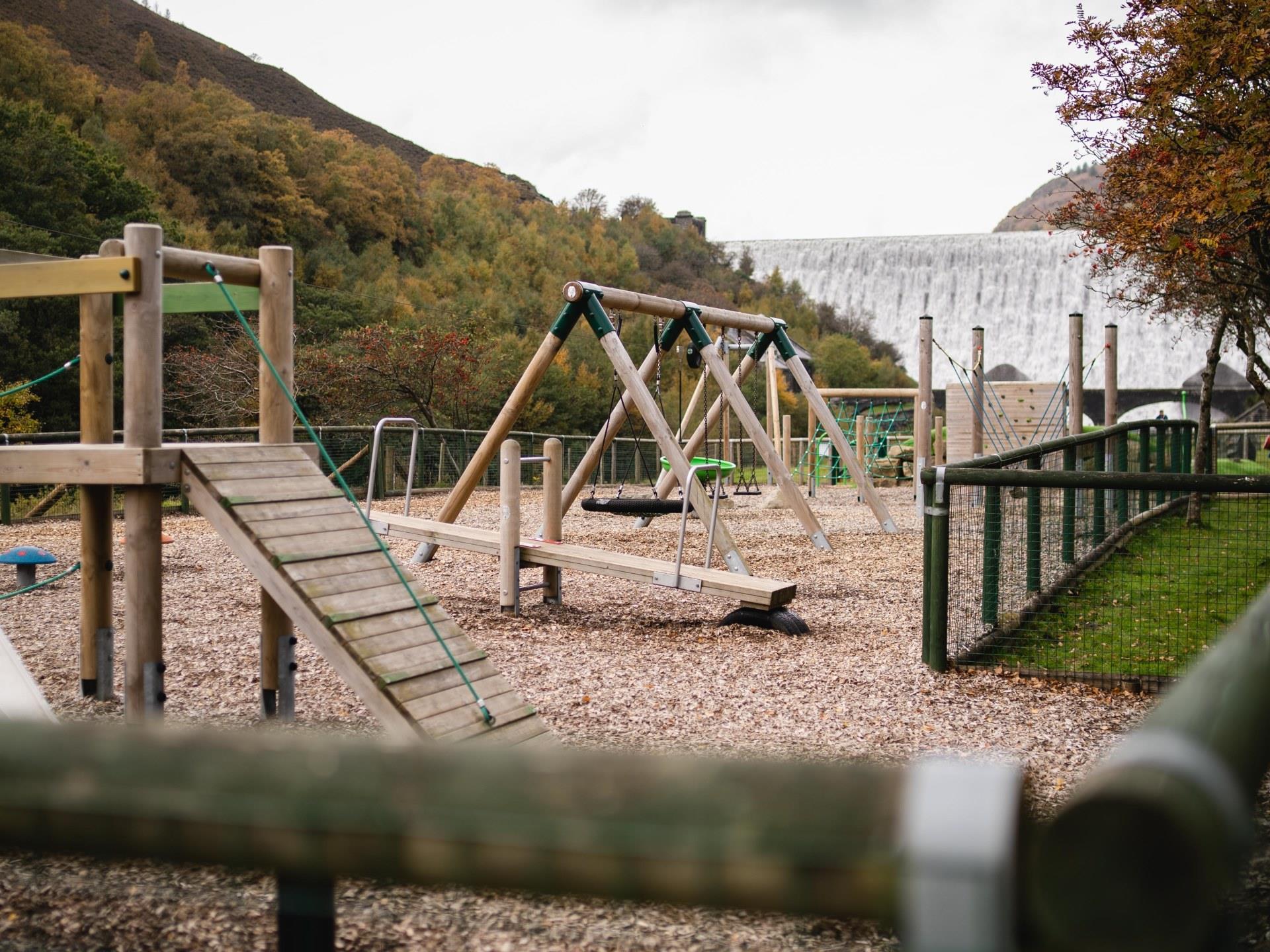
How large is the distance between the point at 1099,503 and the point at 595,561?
4.88m

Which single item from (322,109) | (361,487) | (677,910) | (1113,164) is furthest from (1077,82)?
(322,109)

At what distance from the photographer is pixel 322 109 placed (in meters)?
79.1

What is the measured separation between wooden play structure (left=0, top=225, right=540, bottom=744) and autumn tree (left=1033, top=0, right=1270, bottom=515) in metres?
5.65

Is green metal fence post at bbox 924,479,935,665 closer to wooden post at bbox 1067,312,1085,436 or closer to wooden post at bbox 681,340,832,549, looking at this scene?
wooden post at bbox 681,340,832,549

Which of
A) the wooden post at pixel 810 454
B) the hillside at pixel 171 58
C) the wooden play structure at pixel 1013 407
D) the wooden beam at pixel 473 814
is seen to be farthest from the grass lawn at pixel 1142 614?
the hillside at pixel 171 58

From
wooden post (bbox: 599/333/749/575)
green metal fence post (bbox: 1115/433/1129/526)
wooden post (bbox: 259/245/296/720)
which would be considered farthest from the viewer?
green metal fence post (bbox: 1115/433/1129/526)

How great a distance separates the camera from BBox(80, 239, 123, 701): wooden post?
522 centimetres

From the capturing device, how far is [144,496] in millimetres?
4777

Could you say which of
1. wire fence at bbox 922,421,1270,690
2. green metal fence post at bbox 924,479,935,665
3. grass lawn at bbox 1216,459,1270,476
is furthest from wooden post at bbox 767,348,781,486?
green metal fence post at bbox 924,479,935,665

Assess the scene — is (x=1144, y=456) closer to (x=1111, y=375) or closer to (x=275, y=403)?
(x=1111, y=375)

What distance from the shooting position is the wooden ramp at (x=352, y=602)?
167 inches

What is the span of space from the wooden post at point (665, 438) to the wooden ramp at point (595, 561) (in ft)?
2.34

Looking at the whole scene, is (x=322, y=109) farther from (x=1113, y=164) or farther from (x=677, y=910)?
(x=677, y=910)

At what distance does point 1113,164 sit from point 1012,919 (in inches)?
383
